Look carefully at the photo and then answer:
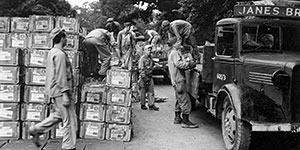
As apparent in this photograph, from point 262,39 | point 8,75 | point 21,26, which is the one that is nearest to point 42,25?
point 21,26

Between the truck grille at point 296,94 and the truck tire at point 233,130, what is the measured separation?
754 millimetres

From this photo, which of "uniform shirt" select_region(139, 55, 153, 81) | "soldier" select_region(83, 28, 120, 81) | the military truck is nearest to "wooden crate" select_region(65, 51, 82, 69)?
"soldier" select_region(83, 28, 120, 81)

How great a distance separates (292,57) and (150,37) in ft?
35.8

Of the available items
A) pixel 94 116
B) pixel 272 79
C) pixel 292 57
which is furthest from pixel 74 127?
pixel 292 57

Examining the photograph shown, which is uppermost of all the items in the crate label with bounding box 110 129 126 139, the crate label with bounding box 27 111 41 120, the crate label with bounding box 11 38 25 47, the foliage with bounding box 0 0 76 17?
the foliage with bounding box 0 0 76 17

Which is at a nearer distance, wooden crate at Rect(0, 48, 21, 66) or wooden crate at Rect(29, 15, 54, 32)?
wooden crate at Rect(0, 48, 21, 66)

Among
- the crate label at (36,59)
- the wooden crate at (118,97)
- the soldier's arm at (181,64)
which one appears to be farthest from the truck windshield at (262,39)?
the crate label at (36,59)

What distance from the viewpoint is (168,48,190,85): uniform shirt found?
342 inches

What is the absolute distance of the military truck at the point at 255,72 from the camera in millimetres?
6309

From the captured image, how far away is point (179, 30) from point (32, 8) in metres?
23.6

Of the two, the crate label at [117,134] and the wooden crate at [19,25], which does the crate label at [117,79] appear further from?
the wooden crate at [19,25]

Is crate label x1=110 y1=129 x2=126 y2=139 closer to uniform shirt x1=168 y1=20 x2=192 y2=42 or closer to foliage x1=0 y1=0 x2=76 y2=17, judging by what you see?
uniform shirt x1=168 y1=20 x2=192 y2=42

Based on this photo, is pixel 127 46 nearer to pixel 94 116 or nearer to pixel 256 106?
pixel 94 116

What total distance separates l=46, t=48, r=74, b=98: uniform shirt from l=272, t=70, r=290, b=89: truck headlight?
10.9 feet
